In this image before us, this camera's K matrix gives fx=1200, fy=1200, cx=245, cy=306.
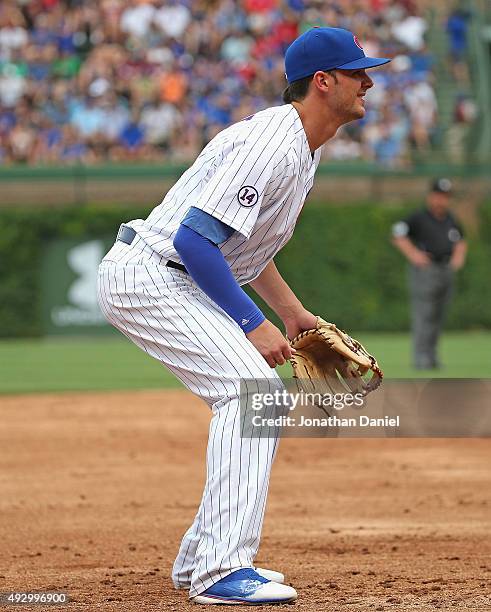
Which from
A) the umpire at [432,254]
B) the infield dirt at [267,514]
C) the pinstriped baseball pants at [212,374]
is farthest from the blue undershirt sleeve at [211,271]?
the umpire at [432,254]

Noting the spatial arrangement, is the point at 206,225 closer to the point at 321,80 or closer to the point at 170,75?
the point at 321,80

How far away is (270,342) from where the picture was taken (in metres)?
4.05

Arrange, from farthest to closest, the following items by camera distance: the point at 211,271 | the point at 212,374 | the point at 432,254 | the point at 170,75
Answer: the point at 170,75 < the point at 432,254 < the point at 212,374 < the point at 211,271

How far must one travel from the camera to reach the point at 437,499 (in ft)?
21.7

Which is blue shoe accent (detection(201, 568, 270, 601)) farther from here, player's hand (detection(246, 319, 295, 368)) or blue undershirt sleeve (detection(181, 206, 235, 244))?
blue undershirt sleeve (detection(181, 206, 235, 244))

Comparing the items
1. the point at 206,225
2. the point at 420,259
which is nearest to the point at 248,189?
the point at 206,225

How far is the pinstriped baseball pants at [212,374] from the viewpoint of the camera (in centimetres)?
399

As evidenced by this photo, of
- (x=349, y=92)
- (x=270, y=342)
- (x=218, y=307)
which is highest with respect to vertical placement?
(x=349, y=92)

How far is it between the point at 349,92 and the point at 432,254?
958 centimetres

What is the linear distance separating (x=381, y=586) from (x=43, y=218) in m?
13.9

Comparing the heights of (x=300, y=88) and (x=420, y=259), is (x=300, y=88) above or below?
below

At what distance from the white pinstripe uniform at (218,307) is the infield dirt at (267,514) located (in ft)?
1.08

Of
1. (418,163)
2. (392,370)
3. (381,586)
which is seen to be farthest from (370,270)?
(381,586)

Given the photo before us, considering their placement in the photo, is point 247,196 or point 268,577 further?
point 268,577
